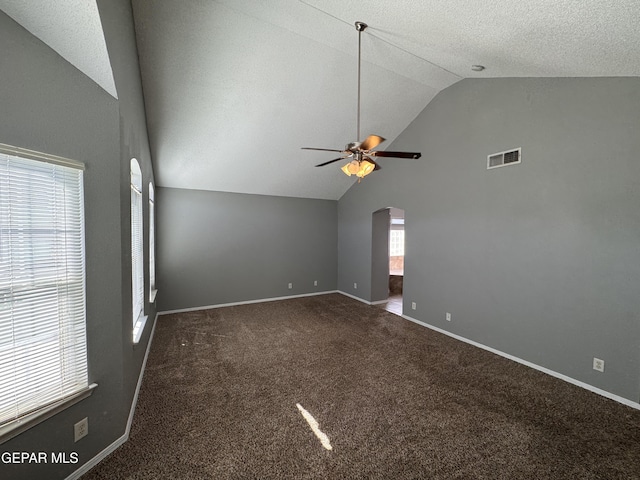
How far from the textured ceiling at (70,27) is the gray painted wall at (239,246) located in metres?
3.90

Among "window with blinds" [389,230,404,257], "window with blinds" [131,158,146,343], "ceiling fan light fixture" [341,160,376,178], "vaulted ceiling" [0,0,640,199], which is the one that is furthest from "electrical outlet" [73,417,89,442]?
"window with blinds" [389,230,404,257]

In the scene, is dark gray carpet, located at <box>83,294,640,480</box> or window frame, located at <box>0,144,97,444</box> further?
dark gray carpet, located at <box>83,294,640,480</box>

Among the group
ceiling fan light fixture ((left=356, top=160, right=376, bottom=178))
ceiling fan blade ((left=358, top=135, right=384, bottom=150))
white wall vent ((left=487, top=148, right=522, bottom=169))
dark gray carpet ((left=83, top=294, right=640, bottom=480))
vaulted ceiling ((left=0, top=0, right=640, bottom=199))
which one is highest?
vaulted ceiling ((left=0, top=0, right=640, bottom=199))

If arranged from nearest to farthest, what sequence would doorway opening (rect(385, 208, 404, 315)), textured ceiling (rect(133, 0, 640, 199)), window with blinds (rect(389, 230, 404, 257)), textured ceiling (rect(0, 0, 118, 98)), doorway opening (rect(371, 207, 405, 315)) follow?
1. textured ceiling (rect(0, 0, 118, 98))
2. textured ceiling (rect(133, 0, 640, 199))
3. doorway opening (rect(371, 207, 405, 315))
4. doorway opening (rect(385, 208, 404, 315))
5. window with blinds (rect(389, 230, 404, 257))

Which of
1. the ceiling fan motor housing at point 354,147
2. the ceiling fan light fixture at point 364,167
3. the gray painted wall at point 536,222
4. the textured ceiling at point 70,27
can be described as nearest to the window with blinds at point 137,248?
the textured ceiling at point 70,27

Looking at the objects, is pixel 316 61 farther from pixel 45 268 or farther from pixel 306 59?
pixel 45 268

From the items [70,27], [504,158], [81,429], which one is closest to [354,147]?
[70,27]

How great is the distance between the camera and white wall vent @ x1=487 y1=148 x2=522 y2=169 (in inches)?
127

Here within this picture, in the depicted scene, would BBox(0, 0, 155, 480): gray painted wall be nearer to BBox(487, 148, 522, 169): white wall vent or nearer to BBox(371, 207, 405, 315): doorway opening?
BBox(487, 148, 522, 169): white wall vent

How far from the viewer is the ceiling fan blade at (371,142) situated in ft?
7.50

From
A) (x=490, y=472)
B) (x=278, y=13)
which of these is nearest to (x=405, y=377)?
A: (x=490, y=472)

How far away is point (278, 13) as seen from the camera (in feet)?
8.14

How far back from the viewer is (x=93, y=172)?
1660 mm

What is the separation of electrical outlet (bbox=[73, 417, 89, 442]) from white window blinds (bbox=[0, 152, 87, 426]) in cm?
22
